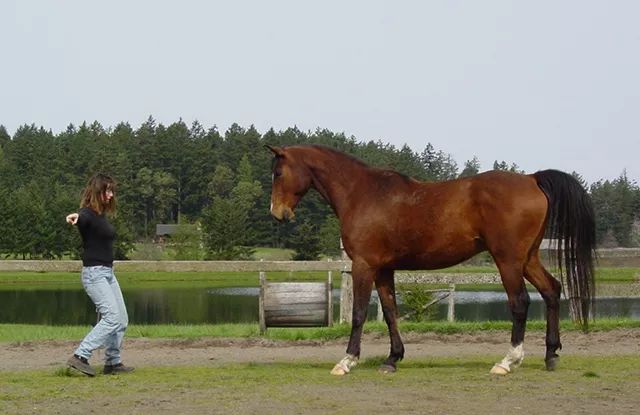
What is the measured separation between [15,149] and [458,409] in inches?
3963

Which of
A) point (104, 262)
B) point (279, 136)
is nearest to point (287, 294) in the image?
point (104, 262)

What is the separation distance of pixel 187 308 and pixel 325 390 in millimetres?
21717

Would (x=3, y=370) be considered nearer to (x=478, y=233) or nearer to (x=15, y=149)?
(x=478, y=233)

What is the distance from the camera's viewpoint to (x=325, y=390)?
6.49m

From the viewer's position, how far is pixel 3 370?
319 inches

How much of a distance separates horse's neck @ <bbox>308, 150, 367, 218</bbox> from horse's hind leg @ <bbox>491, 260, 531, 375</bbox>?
1.64 metres

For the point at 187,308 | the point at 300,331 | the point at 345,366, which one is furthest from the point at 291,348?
the point at 187,308

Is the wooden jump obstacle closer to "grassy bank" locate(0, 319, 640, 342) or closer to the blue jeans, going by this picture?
"grassy bank" locate(0, 319, 640, 342)

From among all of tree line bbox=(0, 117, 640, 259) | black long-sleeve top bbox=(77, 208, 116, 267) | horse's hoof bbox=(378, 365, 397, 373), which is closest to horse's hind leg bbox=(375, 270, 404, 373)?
horse's hoof bbox=(378, 365, 397, 373)

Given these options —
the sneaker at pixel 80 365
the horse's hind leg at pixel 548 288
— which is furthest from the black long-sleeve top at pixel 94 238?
the horse's hind leg at pixel 548 288

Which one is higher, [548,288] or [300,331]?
[548,288]

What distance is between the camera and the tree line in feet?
187

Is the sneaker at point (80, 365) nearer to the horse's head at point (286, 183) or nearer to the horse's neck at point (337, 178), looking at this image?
the horse's head at point (286, 183)

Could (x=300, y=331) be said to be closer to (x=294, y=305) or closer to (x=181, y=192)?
(x=294, y=305)
